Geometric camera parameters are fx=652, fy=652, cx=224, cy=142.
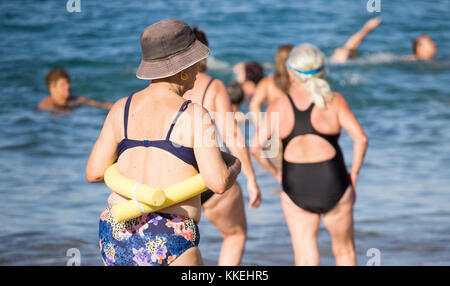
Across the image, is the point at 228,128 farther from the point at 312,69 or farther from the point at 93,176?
the point at 93,176

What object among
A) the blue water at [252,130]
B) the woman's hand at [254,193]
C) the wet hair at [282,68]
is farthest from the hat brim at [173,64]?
the wet hair at [282,68]

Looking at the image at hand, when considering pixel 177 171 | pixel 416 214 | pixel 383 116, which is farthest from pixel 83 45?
pixel 177 171

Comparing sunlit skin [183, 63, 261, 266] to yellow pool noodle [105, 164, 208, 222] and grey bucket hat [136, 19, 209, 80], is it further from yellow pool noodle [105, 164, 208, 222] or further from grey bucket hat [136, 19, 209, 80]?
yellow pool noodle [105, 164, 208, 222]

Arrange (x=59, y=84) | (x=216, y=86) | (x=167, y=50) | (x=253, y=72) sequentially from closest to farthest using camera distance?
(x=167, y=50) → (x=216, y=86) → (x=253, y=72) → (x=59, y=84)

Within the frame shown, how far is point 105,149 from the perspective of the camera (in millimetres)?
2836

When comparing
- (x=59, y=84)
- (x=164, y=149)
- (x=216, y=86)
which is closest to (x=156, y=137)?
(x=164, y=149)

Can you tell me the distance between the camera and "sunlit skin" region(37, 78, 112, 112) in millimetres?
11027

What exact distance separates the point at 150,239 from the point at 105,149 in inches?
17.3

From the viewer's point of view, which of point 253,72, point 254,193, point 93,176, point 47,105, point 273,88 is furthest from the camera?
point 47,105

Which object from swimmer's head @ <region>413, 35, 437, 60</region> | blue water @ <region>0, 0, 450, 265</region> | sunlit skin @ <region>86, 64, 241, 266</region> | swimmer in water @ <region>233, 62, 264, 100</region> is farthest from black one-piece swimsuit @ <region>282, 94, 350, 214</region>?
swimmer's head @ <region>413, 35, 437, 60</region>

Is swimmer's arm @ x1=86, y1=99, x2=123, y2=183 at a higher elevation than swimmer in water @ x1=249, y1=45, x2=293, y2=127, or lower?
higher

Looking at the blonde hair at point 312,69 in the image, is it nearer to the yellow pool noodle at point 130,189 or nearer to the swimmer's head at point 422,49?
the yellow pool noodle at point 130,189

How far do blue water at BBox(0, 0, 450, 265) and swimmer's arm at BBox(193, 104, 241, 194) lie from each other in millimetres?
3090
